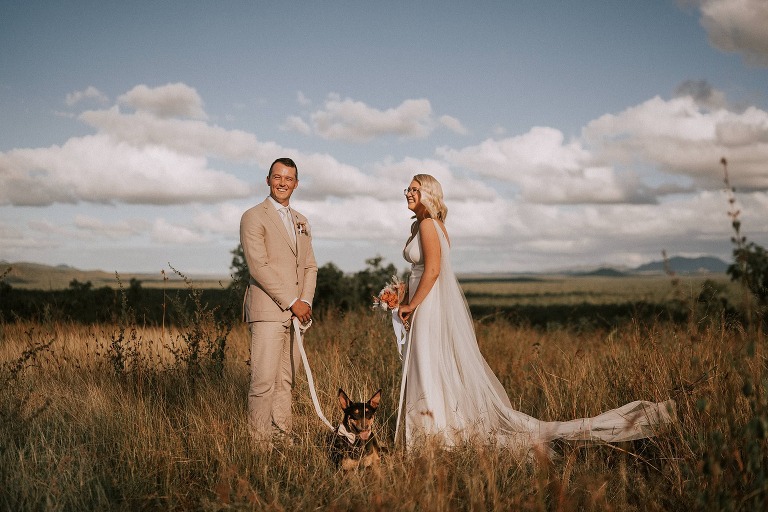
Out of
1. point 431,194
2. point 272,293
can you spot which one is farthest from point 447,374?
point 272,293

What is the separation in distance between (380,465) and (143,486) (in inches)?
75.6

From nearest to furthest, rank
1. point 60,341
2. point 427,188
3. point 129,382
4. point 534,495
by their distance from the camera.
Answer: point 534,495 → point 427,188 → point 129,382 → point 60,341

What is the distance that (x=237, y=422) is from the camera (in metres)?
5.71

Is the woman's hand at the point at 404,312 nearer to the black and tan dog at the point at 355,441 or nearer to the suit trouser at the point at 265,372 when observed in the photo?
the black and tan dog at the point at 355,441

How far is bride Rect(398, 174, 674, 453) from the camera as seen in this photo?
5434 millimetres

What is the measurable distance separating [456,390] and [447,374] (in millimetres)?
175

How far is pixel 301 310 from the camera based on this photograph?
18.2 feet

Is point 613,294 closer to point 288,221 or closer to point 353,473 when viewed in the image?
point 288,221

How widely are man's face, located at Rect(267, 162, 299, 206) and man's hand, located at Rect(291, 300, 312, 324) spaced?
1.03 metres

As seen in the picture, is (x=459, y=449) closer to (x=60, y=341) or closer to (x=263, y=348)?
(x=263, y=348)

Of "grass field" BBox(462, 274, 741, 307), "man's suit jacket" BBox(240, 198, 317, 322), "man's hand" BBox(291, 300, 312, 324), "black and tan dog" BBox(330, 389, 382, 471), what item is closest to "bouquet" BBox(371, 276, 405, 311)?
"man's hand" BBox(291, 300, 312, 324)

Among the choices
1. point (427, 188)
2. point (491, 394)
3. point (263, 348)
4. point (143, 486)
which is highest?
point (427, 188)

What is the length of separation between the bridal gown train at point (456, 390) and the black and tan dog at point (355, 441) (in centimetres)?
79

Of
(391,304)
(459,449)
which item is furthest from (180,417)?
(459,449)
